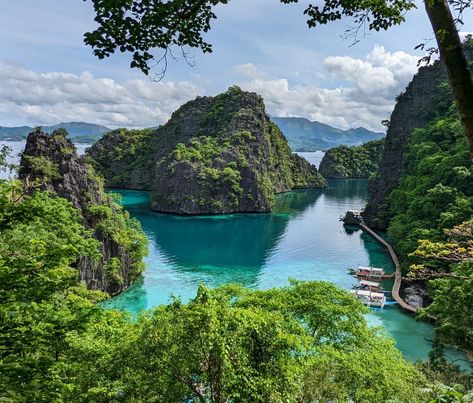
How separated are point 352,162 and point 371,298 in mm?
128400

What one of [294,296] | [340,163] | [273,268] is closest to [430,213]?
[273,268]

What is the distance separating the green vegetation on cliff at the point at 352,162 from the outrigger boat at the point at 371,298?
400 feet

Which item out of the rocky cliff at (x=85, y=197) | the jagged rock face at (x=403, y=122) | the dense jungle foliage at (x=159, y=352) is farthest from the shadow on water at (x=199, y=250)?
the jagged rock face at (x=403, y=122)

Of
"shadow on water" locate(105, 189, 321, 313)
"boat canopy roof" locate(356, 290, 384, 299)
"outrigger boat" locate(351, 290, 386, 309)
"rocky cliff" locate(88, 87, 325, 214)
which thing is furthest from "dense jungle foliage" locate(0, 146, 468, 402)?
"rocky cliff" locate(88, 87, 325, 214)

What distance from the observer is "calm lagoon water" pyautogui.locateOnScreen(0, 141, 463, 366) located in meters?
33.9

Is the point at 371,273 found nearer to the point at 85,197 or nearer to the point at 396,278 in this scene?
the point at 396,278

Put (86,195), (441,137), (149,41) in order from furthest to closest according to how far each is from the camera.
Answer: (441,137) < (86,195) < (149,41)

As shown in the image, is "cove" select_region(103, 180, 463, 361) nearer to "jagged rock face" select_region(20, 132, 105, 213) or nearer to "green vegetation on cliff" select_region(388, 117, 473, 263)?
"green vegetation on cliff" select_region(388, 117, 473, 263)

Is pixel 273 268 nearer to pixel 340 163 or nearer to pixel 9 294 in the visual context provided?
pixel 9 294

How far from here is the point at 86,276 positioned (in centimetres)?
3253

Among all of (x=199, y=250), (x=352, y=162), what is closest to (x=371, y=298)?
(x=199, y=250)

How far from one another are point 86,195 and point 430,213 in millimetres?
36749

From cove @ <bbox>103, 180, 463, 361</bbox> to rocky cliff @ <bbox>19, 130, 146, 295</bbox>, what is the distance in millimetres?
2404

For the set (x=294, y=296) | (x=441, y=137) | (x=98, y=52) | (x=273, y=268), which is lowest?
(x=273, y=268)
